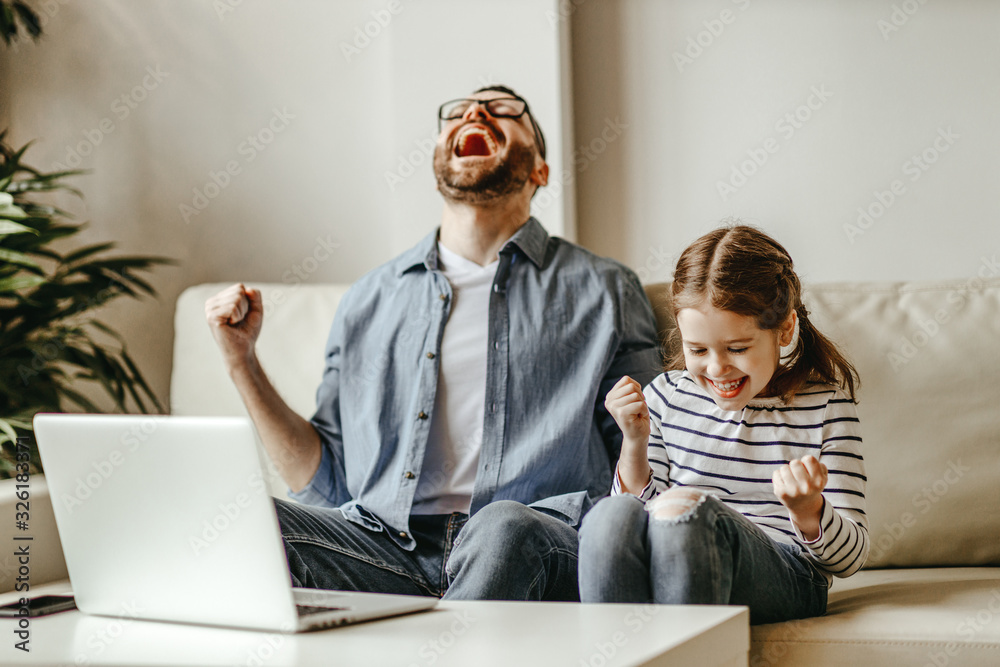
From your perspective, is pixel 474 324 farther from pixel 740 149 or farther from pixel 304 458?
pixel 740 149

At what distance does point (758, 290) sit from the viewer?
1.23 meters

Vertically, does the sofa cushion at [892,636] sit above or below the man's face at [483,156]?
below

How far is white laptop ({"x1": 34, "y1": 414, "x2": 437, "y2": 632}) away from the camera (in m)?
0.84

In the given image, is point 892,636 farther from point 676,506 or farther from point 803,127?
point 803,127

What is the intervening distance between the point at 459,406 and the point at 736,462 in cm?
52

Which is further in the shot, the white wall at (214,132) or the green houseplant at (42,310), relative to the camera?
the white wall at (214,132)

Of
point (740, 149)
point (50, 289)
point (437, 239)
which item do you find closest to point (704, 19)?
point (740, 149)

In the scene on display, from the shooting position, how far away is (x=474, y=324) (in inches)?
65.6
